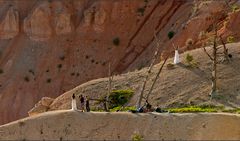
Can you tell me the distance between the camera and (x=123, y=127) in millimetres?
30938

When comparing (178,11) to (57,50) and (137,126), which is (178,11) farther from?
(137,126)

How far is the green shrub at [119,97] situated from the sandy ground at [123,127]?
9.84 meters

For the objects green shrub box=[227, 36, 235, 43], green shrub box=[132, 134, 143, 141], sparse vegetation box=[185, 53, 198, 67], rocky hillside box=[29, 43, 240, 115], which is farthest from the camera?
green shrub box=[227, 36, 235, 43]

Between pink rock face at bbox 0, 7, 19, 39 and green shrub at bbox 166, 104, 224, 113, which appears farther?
pink rock face at bbox 0, 7, 19, 39

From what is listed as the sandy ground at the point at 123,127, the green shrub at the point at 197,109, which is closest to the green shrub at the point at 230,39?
the green shrub at the point at 197,109

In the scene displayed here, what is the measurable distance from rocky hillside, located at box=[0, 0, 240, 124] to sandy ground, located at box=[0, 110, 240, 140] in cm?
2568

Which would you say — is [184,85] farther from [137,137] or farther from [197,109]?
[137,137]

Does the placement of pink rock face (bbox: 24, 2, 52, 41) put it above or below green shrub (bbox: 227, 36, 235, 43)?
above

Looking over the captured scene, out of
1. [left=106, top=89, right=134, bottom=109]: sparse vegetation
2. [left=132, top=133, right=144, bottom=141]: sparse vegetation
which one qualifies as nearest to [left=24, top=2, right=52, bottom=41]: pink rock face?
[left=106, top=89, right=134, bottom=109]: sparse vegetation

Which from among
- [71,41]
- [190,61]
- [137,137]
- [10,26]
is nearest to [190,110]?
[137,137]

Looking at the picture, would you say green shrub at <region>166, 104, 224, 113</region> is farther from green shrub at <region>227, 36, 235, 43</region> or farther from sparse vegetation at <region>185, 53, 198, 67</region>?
green shrub at <region>227, 36, 235, 43</region>

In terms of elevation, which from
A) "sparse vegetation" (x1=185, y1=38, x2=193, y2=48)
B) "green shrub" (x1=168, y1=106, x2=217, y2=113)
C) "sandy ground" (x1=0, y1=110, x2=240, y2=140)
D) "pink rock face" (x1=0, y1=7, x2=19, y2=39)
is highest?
"pink rock face" (x1=0, y1=7, x2=19, y2=39)

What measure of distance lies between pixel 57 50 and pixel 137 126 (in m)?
33.2

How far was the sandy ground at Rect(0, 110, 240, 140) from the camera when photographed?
3039 centimetres
